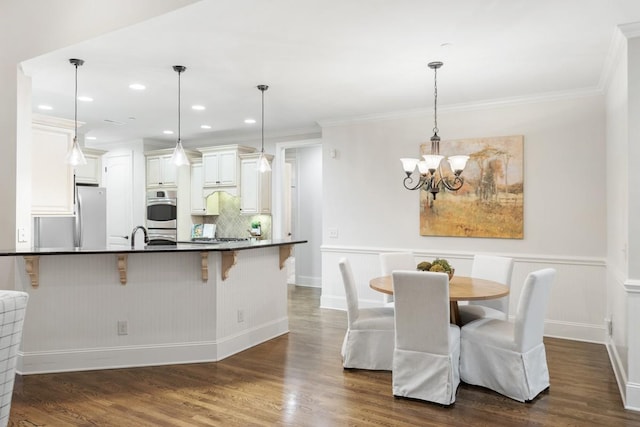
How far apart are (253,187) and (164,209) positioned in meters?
1.75

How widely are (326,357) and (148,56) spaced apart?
3026mm

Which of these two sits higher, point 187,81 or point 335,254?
point 187,81

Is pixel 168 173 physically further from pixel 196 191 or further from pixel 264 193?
pixel 264 193

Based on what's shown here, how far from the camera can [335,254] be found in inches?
243

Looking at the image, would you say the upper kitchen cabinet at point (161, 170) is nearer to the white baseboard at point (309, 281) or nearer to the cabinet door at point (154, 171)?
the cabinet door at point (154, 171)

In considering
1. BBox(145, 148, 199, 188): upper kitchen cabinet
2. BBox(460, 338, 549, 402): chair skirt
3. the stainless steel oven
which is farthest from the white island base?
BBox(145, 148, 199, 188): upper kitchen cabinet

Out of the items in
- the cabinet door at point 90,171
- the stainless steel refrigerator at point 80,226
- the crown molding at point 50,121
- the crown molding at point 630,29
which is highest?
the crown molding at point 630,29

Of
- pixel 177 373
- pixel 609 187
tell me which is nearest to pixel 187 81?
pixel 177 373

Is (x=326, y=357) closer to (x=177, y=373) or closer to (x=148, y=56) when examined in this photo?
(x=177, y=373)

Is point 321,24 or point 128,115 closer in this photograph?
point 321,24

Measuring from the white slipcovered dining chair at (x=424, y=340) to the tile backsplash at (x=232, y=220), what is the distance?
4.44 m

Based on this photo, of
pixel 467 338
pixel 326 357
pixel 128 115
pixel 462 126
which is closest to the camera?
pixel 467 338

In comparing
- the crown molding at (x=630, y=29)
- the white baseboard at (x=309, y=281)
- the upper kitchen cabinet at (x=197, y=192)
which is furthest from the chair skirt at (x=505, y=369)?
the upper kitchen cabinet at (x=197, y=192)

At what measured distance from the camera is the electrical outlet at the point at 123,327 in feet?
12.4
